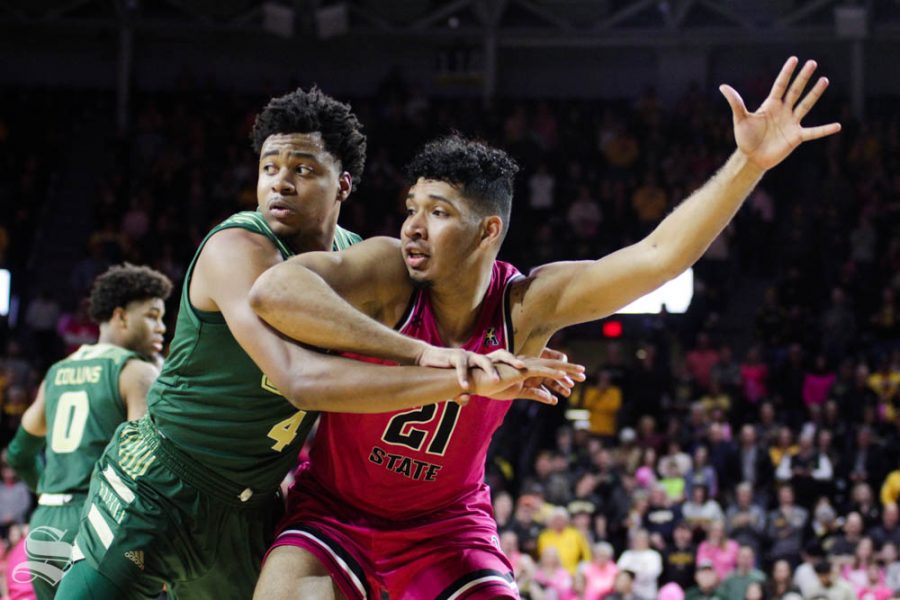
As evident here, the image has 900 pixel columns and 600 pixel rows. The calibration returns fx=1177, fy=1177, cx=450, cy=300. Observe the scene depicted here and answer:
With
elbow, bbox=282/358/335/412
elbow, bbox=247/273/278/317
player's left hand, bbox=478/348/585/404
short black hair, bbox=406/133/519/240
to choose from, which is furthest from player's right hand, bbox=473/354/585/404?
short black hair, bbox=406/133/519/240

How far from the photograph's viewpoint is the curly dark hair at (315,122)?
4.41 metres

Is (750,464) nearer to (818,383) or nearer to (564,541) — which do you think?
(818,383)

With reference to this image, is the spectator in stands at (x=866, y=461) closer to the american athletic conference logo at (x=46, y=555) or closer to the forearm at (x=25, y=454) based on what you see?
the forearm at (x=25, y=454)

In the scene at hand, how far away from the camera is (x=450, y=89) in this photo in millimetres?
20156

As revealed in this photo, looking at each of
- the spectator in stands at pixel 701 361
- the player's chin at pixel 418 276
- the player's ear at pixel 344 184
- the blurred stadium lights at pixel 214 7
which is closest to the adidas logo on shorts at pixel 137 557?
the player's chin at pixel 418 276

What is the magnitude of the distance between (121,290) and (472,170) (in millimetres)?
2494

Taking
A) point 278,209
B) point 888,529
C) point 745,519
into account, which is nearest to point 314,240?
point 278,209

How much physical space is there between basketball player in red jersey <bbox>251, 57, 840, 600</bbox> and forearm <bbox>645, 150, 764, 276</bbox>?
0.03 metres

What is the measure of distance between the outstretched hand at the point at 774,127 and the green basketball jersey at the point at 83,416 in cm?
327

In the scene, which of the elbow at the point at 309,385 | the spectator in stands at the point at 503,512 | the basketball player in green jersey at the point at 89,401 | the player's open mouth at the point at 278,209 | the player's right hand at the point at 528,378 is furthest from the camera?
the spectator in stands at the point at 503,512

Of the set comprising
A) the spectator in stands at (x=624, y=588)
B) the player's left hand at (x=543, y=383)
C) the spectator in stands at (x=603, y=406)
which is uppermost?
the player's left hand at (x=543, y=383)

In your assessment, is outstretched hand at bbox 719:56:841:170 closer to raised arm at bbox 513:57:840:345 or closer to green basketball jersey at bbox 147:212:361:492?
raised arm at bbox 513:57:840:345

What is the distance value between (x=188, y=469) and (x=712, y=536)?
8117 millimetres

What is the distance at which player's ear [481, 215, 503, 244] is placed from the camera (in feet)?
14.1
